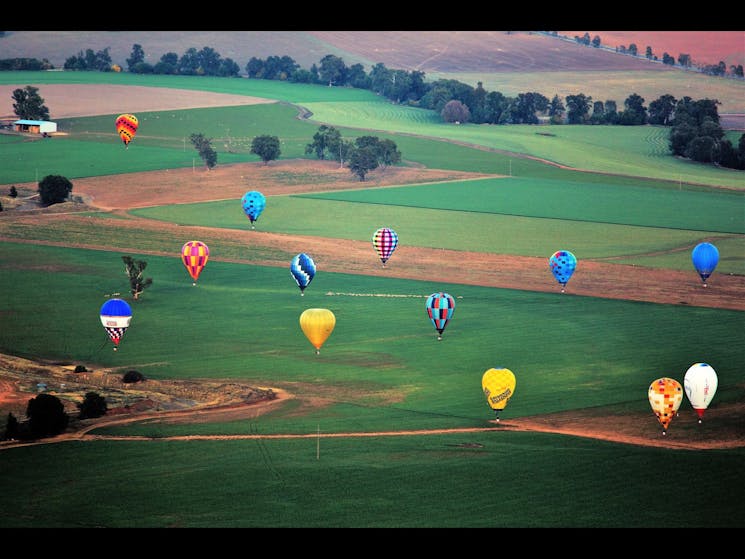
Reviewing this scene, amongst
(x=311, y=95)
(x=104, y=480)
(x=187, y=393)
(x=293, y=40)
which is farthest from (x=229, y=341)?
(x=293, y=40)

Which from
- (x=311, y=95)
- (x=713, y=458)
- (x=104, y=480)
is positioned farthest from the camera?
(x=311, y=95)

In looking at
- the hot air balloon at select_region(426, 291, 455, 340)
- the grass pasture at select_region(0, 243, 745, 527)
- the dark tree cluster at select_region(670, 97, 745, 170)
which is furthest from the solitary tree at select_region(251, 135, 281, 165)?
the hot air balloon at select_region(426, 291, 455, 340)

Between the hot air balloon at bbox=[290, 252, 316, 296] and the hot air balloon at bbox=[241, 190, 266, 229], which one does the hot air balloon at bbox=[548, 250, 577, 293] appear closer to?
the hot air balloon at bbox=[290, 252, 316, 296]

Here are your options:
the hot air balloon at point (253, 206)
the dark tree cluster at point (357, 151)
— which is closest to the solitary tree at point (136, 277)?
the hot air balloon at point (253, 206)

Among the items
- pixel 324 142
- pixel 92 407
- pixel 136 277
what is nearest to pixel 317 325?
pixel 92 407

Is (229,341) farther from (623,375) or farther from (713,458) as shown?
(713,458)

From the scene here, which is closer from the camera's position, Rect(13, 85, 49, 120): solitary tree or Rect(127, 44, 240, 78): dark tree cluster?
Rect(13, 85, 49, 120): solitary tree
